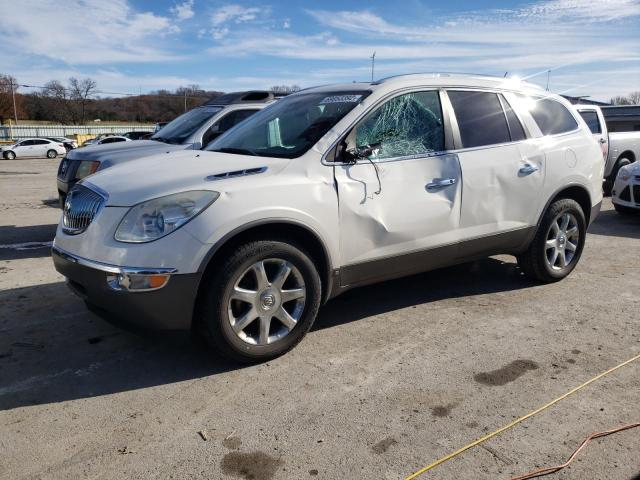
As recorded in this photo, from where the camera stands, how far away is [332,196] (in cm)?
366

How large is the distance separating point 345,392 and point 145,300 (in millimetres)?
1271

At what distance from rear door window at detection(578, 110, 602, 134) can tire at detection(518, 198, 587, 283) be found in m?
6.73

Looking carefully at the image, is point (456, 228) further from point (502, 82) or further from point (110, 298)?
point (110, 298)

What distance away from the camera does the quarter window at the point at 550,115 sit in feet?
16.4

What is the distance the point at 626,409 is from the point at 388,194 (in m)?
1.94

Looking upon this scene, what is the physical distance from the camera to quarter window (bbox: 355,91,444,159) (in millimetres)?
3945

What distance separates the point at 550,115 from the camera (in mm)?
5137

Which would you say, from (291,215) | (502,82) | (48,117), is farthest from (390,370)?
(48,117)

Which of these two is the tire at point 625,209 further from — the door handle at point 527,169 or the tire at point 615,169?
the door handle at point 527,169

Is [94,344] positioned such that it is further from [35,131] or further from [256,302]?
[35,131]

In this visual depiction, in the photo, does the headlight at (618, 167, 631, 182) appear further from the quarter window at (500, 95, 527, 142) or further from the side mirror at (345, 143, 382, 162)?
the side mirror at (345, 143, 382, 162)

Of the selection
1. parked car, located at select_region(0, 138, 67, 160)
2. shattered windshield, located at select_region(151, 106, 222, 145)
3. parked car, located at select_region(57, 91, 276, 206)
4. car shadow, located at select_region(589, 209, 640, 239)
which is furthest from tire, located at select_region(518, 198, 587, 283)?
parked car, located at select_region(0, 138, 67, 160)

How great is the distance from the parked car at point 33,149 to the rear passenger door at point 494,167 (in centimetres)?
3493

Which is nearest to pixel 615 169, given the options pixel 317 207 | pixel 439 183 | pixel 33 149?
pixel 439 183
